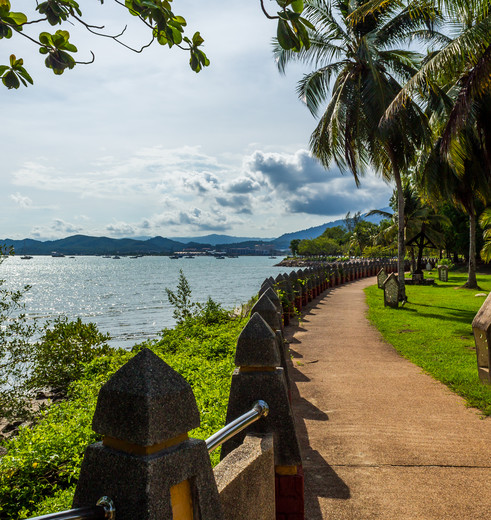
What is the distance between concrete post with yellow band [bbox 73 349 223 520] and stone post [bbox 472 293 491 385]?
4.06 metres

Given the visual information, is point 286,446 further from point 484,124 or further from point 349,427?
point 484,124

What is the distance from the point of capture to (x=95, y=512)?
130 cm

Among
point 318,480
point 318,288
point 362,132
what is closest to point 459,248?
point 318,288

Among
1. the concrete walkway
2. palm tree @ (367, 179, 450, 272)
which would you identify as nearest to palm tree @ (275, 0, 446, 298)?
the concrete walkway

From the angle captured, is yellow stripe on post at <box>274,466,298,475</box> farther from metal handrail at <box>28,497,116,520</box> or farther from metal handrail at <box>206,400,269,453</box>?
metal handrail at <box>28,497,116,520</box>

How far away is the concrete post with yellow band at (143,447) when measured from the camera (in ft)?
4.33

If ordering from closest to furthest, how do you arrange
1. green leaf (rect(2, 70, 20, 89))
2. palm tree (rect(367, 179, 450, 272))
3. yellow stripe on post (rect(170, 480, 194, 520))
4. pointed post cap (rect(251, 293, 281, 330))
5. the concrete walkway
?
yellow stripe on post (rect(170, 480, 194, 520))
green leaf (rect(2, 70, 20, 89))
the concrete walkway
pointed post cap (rect(251, 293, 281, 330))
palm tree (rect(367, 179, 450, 272))

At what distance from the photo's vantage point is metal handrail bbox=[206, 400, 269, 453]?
6.60 ft

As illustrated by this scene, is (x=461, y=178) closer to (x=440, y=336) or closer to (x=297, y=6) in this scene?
(x=440, y=336)

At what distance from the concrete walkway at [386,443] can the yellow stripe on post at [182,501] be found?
2.44 meters

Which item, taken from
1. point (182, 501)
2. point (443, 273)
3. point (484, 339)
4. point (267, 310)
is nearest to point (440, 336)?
point (484, 339)

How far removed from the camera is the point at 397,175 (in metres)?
17.4

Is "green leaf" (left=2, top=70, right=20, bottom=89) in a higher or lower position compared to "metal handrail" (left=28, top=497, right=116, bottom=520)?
higher

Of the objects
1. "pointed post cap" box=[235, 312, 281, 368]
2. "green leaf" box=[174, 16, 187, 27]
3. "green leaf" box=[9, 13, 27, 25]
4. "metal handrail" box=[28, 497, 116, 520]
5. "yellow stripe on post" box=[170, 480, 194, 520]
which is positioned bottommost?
"yellow stripe on post" box=[170, 480, 194, 520]
